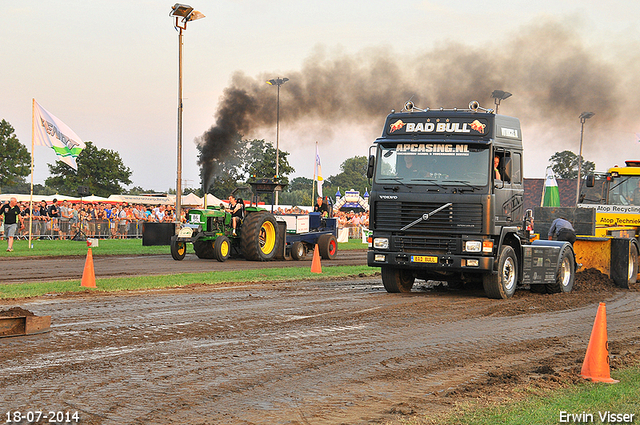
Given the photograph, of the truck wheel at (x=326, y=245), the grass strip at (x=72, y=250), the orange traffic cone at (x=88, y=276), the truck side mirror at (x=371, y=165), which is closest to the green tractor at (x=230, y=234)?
the truck wheel at (x=326, y=245)

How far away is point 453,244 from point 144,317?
5625 millimetres

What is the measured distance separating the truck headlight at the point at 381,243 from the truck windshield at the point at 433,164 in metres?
1.09

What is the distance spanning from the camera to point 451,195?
12.3 m

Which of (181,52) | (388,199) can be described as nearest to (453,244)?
(388,199)

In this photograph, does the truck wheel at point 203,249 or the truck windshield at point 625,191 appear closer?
the truck windshield at point 625,191

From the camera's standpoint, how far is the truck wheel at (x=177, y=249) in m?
21.3

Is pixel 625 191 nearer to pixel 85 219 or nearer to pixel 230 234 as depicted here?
pixel 230 234

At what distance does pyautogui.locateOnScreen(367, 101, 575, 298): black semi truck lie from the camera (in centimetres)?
1223

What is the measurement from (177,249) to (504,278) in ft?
38.6

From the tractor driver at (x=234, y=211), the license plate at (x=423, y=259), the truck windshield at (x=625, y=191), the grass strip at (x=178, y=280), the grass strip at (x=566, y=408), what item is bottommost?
the grass strip at (x=566, y=408)

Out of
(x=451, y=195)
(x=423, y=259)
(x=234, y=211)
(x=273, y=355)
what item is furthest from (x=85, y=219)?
(x=273, y=355)

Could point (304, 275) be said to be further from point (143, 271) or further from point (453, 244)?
point (453, 244)

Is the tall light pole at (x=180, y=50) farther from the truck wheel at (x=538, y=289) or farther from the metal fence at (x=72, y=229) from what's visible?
the truck wheel at (x=538, y=289)

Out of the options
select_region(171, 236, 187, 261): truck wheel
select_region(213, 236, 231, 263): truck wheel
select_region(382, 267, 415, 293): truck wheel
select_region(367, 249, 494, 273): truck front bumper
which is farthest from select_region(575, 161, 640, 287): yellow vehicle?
select_region(171, 236, 187, 261): truck wheel
